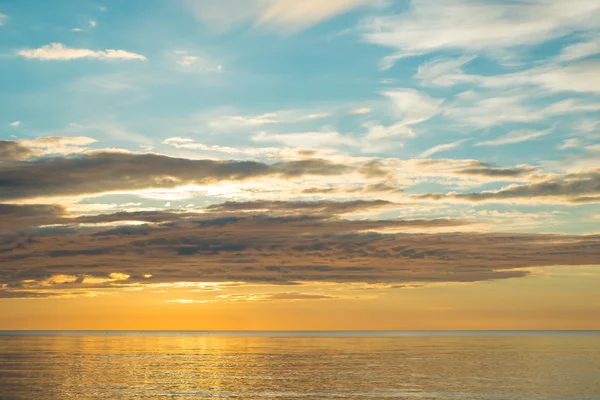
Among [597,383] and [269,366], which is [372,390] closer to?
[597,383]

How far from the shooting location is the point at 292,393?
72688mm

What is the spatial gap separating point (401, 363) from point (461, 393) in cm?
4408

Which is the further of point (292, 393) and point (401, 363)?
point (401, 363)

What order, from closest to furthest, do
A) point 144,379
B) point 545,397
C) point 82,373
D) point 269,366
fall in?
1. point 545,397
2. point 144,379
3. point 82,373
4. point 269,366

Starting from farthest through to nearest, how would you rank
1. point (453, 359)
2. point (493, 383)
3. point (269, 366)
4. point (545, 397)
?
1. point (453, 359)
2. point (269, 366)
3. point (493, 383)
4. point (545, 397)

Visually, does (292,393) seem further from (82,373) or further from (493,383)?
(82,373)

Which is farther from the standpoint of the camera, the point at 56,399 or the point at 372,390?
the point at 372,390

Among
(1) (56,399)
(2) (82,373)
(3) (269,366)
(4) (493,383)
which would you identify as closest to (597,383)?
(4) (493,383)

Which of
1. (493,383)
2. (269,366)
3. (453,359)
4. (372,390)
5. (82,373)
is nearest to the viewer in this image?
(372,390)

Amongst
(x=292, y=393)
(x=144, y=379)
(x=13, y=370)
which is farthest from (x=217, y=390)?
(x=13, y=370)

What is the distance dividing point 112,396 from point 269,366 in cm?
4326

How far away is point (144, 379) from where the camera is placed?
88.7 m

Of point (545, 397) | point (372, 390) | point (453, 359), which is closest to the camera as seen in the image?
point (545, 397)

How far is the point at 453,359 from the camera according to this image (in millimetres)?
124250
